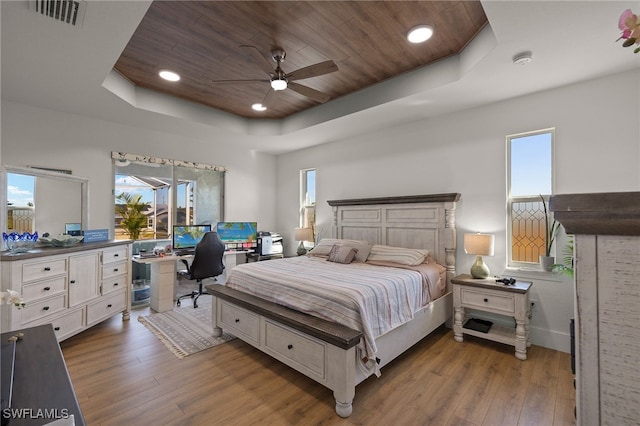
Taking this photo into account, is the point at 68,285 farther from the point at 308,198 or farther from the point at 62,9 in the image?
the point at 308,198

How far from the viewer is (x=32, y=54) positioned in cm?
238

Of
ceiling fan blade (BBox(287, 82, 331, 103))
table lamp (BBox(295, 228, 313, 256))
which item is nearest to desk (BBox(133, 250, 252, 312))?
table lamp (BBox(295, 228, 313, 256))

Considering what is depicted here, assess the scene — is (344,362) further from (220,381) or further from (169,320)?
(169,320)

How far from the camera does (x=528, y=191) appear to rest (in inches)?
126

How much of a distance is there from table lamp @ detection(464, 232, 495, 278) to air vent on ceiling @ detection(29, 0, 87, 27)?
381 centimetres

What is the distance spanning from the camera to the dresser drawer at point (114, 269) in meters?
3.38

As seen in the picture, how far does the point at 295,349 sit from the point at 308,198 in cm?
360

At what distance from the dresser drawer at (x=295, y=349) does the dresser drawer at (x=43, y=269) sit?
6.81 feet

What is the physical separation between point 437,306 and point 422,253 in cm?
62

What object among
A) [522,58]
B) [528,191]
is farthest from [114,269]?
[528,191]

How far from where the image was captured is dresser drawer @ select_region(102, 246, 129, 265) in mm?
3381

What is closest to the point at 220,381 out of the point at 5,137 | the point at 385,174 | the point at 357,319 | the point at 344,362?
the point at 344,362

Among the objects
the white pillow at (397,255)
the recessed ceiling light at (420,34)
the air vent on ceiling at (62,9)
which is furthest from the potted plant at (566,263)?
the air vent on ceiling at (62,9)

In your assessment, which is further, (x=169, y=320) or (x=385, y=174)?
(x=385, y=174)
